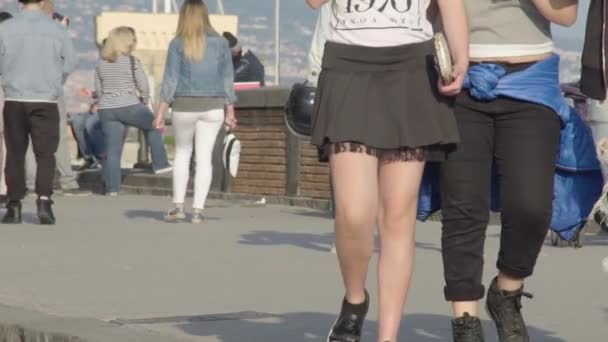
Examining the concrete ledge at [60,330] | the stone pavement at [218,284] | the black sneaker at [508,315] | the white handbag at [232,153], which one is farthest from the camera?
the white handbag at [232,153]

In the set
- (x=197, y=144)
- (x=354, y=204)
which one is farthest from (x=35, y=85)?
(x=354, y=204)

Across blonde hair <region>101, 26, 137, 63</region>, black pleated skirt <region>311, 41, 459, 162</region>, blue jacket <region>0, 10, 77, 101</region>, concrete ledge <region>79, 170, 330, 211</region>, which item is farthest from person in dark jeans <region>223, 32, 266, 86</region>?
black pleated skirt <region>311, 41, 459, 162</region>

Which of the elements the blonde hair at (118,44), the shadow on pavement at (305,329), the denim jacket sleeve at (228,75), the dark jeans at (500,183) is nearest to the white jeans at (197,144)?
the denim jacket sleeve at (228,75)

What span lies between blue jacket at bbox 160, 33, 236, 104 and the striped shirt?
15.5 ft

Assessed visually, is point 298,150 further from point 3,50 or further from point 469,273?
point 469,273

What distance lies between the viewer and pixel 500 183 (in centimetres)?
665

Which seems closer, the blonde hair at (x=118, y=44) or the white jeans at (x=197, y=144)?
the white jeans at (x=197, y=144)

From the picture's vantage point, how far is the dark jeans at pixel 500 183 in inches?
258

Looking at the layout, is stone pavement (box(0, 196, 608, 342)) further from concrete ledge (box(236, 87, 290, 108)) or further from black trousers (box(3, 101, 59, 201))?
concrete ledge (box(236, 87, 290, 108))

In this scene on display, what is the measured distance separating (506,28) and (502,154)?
437 millimetres

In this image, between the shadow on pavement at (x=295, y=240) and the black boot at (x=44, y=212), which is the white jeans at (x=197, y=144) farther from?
the shadow on pavement at (x=295, y=240)

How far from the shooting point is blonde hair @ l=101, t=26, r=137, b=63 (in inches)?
778

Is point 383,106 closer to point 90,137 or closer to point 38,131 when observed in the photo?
point 38,131

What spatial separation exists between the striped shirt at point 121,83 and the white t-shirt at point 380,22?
527 inches
